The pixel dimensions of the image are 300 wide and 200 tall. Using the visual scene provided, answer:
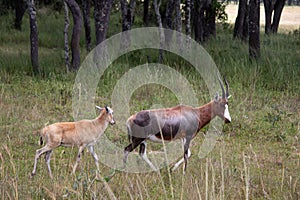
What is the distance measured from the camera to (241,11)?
2138 centimetres

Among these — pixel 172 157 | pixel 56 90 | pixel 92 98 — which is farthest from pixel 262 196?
pixel 56 90

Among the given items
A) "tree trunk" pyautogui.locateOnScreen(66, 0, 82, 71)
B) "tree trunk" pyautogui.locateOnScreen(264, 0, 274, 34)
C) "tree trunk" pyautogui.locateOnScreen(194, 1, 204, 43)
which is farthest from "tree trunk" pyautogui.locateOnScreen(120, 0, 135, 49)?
"tree trunk" pyautogui.locateOnScreen(264, 0, 274, 34)

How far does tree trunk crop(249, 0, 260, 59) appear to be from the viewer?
13.1 metres

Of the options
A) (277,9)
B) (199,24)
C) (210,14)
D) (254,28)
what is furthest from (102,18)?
(277,9)

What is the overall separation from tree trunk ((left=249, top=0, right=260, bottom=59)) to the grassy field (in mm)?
258

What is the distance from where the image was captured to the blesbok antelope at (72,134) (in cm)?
579

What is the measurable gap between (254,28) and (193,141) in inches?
252

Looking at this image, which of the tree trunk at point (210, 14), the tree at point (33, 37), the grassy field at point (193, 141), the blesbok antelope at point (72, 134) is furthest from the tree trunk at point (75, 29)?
the tree trunk at point (210, 14)

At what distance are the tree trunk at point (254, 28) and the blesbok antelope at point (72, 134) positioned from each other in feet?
25.4

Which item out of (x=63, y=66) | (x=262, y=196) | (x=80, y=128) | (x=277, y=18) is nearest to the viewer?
(x=262, y=196)

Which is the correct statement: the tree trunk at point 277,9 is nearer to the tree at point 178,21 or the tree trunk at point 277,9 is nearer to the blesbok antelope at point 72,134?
the tree at point 178,21

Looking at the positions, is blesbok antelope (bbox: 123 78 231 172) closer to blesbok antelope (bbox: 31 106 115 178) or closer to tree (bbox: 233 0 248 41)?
blesbok antelope (bbox: 31 106 115 178)

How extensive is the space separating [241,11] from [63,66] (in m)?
10.1

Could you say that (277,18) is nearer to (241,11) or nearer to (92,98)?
(241,11)
